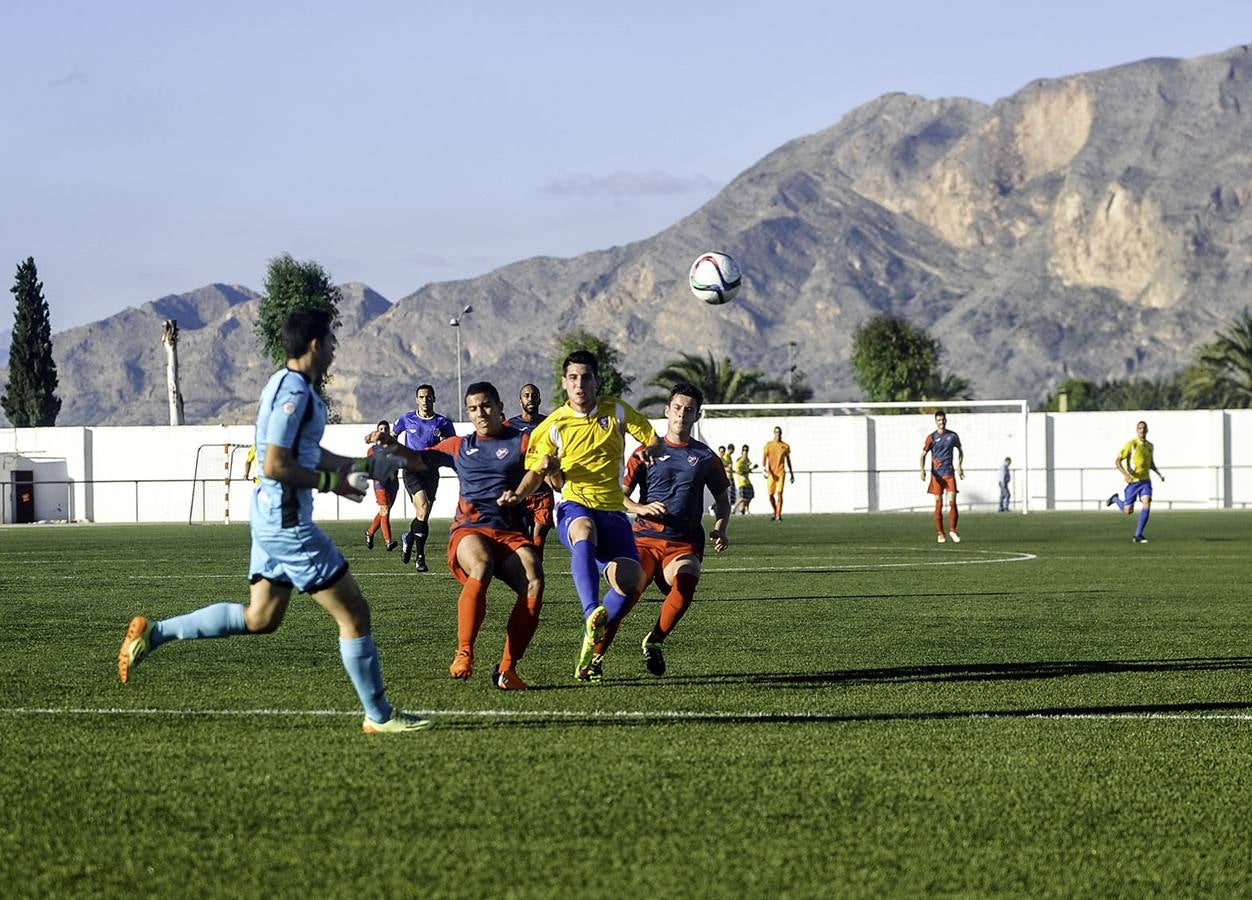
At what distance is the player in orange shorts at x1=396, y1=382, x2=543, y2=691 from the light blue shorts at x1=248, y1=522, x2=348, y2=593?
7.35 ft

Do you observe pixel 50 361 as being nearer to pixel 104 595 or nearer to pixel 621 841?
pixel 104 595

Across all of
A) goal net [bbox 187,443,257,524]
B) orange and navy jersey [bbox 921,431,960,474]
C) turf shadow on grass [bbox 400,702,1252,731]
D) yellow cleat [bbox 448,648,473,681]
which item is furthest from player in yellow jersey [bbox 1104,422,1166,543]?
goal net [bbox 187,443,257,524]

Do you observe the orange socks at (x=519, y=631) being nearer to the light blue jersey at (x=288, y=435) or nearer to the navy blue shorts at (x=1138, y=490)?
the light blue jersey at (x=288, y=435)

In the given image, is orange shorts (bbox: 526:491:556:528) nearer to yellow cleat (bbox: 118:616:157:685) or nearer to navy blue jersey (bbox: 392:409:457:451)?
navy blue jersey (bbox: 392:409:457:451)

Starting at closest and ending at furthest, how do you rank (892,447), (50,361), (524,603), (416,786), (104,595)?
(416,786) < (524,603) < (104,595) < (892,447) < (50,361)

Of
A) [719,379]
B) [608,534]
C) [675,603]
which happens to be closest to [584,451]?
[608,534]

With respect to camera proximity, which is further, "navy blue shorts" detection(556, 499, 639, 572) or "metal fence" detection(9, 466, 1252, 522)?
"metal fence" detection(9, 466, 1252, 522)

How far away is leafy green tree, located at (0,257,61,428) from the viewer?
84.3 metres

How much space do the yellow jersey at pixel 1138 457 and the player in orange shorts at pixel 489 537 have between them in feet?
66.6

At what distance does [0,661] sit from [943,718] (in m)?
6.19

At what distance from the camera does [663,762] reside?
23.6 feet

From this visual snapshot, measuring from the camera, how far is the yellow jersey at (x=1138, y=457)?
29.2m

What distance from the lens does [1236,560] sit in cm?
2369

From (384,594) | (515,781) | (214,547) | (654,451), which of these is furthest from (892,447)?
(515,781)
